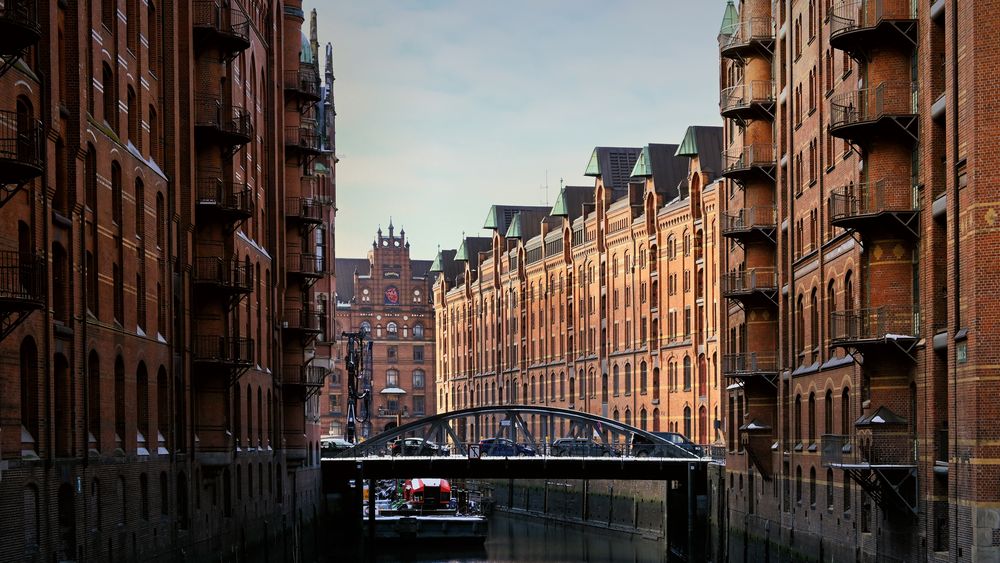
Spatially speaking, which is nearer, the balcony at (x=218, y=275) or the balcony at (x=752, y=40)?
the balcony at (x=218, y=275)

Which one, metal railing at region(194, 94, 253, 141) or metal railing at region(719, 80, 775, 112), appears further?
metal railing at region(719, 80, 775, 112)

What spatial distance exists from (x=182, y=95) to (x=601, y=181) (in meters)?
71.3

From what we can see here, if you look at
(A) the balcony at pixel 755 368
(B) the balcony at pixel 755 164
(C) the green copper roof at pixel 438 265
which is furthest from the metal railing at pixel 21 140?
(C) the green copper roof at pixel 438 265

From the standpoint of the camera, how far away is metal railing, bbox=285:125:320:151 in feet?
220

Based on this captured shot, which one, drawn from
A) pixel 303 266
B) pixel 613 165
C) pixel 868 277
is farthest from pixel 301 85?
pixel 613 165

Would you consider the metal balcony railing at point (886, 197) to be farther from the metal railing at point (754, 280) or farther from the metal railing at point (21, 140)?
the metal railing at point (21, 140)

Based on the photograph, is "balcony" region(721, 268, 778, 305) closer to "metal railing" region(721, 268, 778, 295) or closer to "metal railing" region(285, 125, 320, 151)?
"metal railing" region(721, 268, 778, 295)

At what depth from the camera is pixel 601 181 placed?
382 ft

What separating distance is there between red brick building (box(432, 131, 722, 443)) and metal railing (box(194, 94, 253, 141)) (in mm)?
43194

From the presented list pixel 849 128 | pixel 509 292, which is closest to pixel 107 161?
pixel 849 128

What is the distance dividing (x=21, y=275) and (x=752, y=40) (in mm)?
32618

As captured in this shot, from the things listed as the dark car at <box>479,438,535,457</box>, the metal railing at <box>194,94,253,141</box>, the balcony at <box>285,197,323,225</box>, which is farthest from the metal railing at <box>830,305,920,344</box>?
the dark car at <box>479,438,535,457</box>

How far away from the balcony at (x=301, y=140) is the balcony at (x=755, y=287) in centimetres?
1974

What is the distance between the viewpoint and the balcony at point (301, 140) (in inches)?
2635
